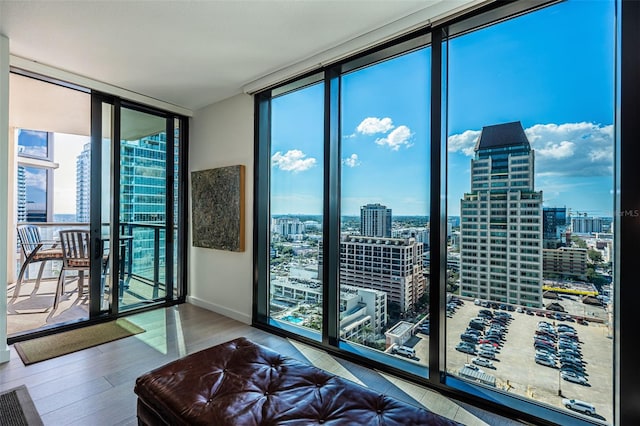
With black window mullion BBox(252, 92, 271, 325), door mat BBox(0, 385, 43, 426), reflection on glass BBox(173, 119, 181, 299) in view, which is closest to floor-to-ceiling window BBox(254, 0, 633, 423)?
black window mullion BBox(252, 92, 271, 325)

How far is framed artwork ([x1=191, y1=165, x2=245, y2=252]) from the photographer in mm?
3330

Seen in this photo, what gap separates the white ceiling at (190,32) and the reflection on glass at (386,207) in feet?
1.37

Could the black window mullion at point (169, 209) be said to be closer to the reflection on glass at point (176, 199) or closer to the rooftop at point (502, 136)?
the reflection on glass at point (176, 199)

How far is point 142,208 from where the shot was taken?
367cm

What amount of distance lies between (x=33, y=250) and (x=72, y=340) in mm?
1957

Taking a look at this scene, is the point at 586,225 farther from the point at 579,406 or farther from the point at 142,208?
the point at 142,208

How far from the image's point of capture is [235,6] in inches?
76.6

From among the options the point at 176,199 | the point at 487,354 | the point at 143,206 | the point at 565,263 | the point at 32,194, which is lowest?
the point at 487,354

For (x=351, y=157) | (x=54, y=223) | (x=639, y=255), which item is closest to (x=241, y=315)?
(x=351, y=157)

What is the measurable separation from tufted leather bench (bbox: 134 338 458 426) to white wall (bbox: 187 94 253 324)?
5.93ft

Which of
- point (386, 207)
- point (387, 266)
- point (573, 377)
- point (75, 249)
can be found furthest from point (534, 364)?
point (75, 249)

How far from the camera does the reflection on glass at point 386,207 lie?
2201mm

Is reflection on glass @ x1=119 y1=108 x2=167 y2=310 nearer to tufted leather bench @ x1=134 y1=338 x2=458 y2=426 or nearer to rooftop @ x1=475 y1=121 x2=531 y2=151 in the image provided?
tufted leather bench @ x1=134 y1=338 x2=458 y2=426

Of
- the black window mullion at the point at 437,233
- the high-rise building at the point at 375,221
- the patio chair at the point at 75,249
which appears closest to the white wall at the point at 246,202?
the patio chair at the point at 75,249
